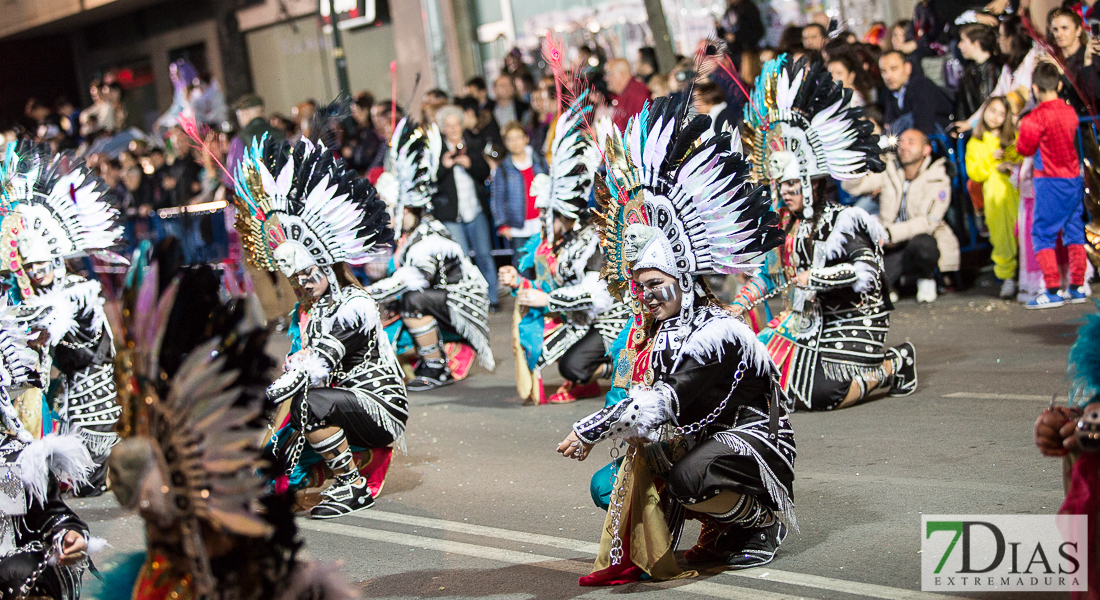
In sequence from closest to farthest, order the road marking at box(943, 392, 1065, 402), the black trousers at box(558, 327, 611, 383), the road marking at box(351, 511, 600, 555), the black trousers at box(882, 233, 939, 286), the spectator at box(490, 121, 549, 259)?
the road marking at box(351, 511, 600, 555), the road marking at box(943, 392, 1065, 402), the black trousers at box(558, 327, 611, 383), the black trousers at box(882, 233, 939, 286), the spectator at box(490, 121, 549, 259)

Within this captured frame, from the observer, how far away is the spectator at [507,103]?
13523 mm

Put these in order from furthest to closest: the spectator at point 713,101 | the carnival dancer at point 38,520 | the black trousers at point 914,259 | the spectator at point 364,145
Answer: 1. the spectator at point 364,145
2. the spectator at point 713,101
3. the black trousers at point 914,259
4. the carnival dancer at point 38,520

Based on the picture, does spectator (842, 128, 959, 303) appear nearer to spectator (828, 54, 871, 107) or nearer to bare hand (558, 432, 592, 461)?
spectator (828, 54, 871, 107)

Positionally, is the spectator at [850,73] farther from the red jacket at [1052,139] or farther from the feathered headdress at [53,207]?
the feathered headdress at [53,207]

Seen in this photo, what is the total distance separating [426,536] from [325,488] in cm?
103

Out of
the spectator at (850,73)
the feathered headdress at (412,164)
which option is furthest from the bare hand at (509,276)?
the spectator at (850,73)

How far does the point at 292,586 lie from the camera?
2996mm

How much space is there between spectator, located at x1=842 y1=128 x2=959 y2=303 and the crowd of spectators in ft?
0.04

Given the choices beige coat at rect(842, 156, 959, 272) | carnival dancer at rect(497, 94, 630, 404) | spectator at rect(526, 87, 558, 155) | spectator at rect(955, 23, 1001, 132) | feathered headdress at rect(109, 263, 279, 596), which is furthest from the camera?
spectator at rect(526, 87, 558, 155)

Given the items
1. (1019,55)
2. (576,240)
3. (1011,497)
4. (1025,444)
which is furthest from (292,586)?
(1019,55)

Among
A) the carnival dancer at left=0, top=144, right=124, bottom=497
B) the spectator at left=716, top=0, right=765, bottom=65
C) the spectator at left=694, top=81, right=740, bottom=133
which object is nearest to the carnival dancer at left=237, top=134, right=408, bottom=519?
the carnival dancer at left=0, top=144, right=124, bottom=497

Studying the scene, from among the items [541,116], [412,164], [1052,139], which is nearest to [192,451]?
[412,164]

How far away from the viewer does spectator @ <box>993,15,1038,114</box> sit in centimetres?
939

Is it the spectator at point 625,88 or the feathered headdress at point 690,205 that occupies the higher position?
the spectator at point 625,88
